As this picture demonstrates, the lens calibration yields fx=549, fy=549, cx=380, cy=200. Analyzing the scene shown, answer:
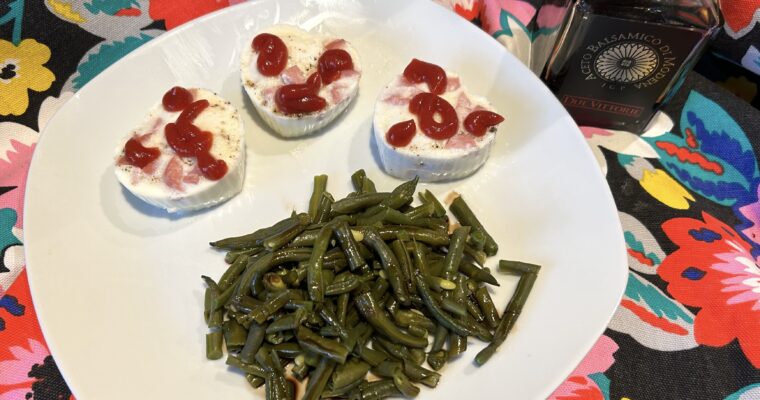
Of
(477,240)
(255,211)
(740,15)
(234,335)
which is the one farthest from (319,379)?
(740,15)

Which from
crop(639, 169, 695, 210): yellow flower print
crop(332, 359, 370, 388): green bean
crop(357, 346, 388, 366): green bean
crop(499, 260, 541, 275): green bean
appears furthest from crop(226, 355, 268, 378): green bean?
crop(639, 169, 695, 210): yellow flower print

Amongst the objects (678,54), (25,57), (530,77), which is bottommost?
(25,57)

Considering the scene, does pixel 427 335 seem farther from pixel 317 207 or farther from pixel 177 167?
pixel 177 167

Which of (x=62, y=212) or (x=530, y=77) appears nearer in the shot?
(x=62, y=212)

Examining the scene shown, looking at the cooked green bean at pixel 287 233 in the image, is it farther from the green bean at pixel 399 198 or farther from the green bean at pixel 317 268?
the green bean at pixel 399 198

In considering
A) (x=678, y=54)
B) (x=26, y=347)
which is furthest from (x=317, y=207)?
(x=678, y=54)

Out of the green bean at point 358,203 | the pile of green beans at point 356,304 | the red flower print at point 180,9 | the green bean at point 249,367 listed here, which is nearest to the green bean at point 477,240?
the pile of green beans at point 356,304
